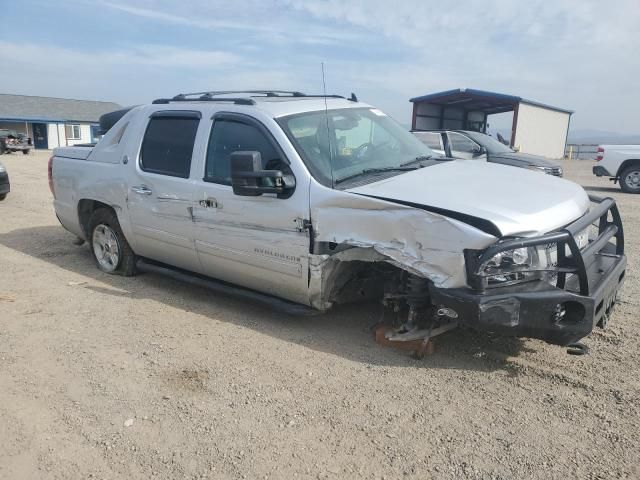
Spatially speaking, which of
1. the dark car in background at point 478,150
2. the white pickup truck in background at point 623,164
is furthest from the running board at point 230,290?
the white pickup truck in background at point 623,164

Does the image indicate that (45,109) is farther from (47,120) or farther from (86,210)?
(86,210)

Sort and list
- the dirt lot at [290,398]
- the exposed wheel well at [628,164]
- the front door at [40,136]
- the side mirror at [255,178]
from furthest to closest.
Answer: the front door at [40,136], the exposed wheel well at [628,164], the side mirror at [255,178], the dirt lot at [290,398]

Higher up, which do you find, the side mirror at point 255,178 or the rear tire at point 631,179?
the side mirror at point 255,178

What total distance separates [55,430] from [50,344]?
130 centimetres

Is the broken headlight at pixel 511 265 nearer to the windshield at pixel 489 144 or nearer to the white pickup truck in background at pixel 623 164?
the windshield at pixel 489 144

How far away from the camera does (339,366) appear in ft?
12.2

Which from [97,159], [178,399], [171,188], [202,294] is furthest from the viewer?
[97,159]

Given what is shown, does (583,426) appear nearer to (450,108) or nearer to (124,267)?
(124,267)

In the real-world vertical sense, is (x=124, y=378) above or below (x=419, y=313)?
below

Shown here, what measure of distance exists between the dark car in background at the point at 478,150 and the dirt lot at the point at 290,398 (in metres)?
7.17

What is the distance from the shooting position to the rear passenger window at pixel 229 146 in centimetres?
421

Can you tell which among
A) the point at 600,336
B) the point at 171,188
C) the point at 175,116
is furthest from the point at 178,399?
the point at 600,336

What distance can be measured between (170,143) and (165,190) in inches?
18.4

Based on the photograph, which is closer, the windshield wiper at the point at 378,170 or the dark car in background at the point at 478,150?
the windshield wiper at the point at 378,170
